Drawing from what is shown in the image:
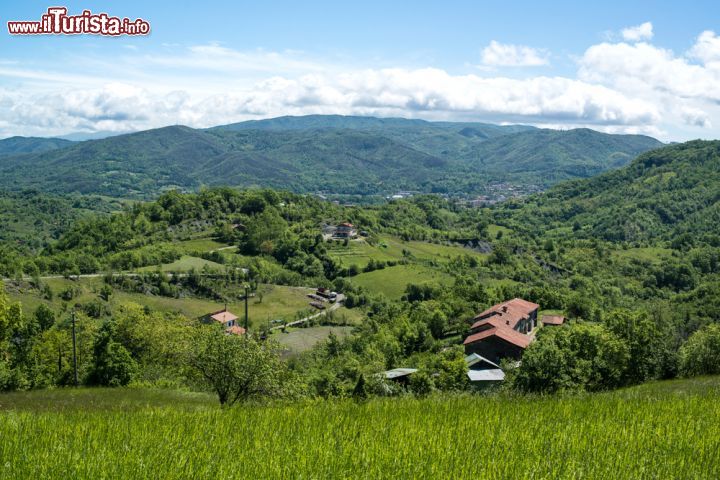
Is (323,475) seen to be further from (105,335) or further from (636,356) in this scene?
(105,335)

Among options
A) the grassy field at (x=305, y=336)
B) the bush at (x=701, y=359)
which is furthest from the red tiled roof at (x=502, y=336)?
the bush at (x=701, y=359)

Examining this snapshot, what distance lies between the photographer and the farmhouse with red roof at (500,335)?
6550 centimetres

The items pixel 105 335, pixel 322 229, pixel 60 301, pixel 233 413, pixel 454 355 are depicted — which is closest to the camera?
pixel 233 413

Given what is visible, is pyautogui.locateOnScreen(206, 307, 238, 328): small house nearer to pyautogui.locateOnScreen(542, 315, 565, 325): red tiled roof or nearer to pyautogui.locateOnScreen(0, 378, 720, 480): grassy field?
pyautogui.locateOnScreen(542, 315, 565, 325): red tiled roof

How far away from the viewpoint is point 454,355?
63.1 meters

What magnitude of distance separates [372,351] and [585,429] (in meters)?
58.7

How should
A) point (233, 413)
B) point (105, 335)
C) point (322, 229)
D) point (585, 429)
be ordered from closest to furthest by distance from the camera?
point (585, 429)
point (233, 413)
point (105, 335)
point (322, 229)

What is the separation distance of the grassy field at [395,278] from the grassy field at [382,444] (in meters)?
→ 116

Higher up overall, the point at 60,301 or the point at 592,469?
the point at 592,469

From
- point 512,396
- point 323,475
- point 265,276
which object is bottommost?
point 265,276

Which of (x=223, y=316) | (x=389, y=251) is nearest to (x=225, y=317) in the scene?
(x=223, y=316)

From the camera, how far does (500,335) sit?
66.0 meters

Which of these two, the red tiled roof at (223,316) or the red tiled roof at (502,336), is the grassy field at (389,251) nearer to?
the red tiled roof at (223,316)

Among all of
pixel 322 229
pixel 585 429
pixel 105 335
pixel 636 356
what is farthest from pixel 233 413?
pixel 322 229
